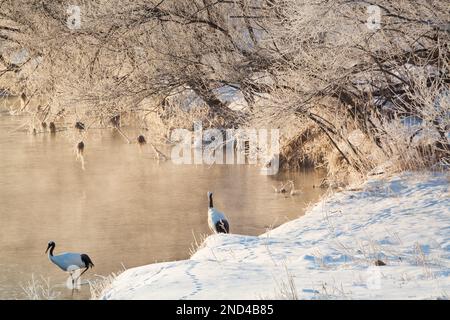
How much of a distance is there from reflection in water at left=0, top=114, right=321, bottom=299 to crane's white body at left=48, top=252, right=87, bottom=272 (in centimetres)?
20

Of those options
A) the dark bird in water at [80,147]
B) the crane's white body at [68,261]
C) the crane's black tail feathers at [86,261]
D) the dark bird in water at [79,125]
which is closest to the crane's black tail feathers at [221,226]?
the crane's black tail feathers at [86,261]

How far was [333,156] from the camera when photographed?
1667 cm

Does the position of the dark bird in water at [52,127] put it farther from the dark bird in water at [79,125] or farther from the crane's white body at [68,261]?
the crane's white body at [68,261]

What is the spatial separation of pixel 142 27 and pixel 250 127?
127 inches

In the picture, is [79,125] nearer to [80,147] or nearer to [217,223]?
[80,147]

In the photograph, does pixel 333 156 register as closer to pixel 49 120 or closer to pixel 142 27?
pixel 142 27

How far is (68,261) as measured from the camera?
1123cm

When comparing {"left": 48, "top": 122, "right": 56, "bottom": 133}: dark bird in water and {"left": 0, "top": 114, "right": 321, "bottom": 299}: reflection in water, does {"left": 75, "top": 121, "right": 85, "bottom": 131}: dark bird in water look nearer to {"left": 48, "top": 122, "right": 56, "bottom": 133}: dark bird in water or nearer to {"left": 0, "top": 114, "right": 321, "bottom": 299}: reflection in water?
{"left": 0, "top": 114, "right": 321, "bottom": 299}: reflection in water

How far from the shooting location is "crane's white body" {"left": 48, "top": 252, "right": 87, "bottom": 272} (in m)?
11.2

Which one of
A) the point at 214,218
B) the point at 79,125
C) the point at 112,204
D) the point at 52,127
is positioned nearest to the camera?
the point at 214,218

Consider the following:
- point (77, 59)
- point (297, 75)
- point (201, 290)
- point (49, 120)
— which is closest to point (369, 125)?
point (297, 75)

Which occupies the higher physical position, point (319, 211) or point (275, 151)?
point (275, 151)

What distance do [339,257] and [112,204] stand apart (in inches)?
281

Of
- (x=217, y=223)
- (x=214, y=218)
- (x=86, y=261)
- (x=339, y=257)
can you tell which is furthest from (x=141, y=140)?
(x=339, y=257)
